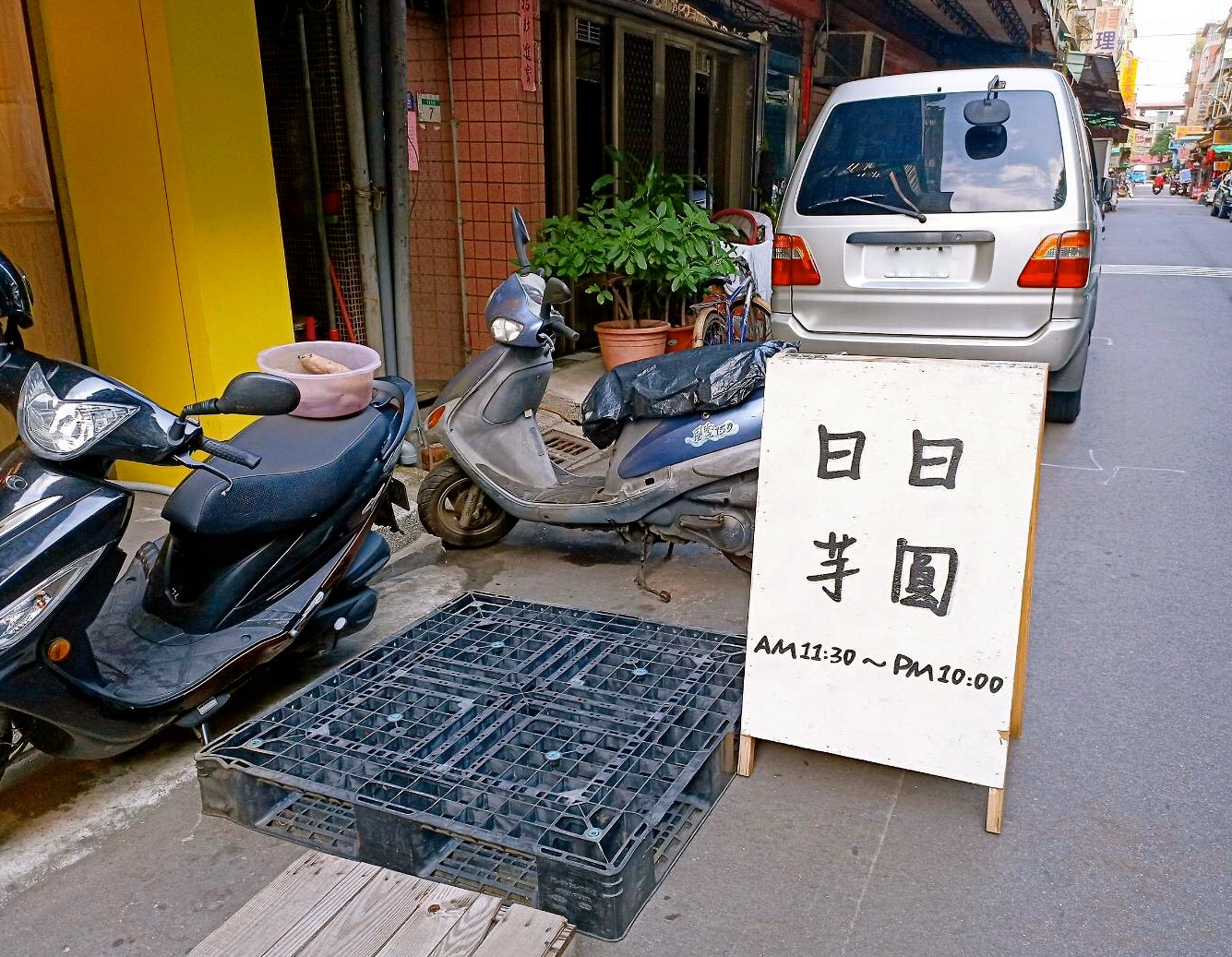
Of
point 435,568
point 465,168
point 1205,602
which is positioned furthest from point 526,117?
point 1205,602

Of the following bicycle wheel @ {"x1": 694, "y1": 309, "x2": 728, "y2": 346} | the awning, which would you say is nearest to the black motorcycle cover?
bicycle wheel @ {"x1": 694, "y1": 309, "x2": 728, "y2": 346}

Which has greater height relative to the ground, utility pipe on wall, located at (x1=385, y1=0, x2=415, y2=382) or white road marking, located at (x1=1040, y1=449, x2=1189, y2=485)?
utility pipe on wall, located at (x1=385, y1=0, x2=415, y2=382)

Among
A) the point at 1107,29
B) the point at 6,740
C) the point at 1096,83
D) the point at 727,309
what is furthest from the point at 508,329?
the point at 1107,29

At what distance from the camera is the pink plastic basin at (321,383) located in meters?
3.46

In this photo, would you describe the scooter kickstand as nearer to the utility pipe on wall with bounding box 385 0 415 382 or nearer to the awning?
the utility pipe on wall with bounding box 385 0 415 382

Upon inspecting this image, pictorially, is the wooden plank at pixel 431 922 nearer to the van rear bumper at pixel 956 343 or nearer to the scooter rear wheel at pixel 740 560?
the scooter rear wheel at pixel 740 560

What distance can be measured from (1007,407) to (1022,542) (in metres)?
0.36

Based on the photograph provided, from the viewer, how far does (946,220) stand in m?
5.32

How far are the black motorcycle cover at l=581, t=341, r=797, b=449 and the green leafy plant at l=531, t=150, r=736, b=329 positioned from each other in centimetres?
248

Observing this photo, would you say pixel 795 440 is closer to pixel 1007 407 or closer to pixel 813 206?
pixel 1007 407

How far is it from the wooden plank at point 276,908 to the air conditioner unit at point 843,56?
44.8ft

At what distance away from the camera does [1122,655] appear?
12.2ft

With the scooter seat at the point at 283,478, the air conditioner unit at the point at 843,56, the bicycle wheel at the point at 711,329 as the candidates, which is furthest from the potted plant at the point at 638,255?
the air conditioner unit at the point at 843,56

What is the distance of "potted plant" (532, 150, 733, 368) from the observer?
6879 mm
